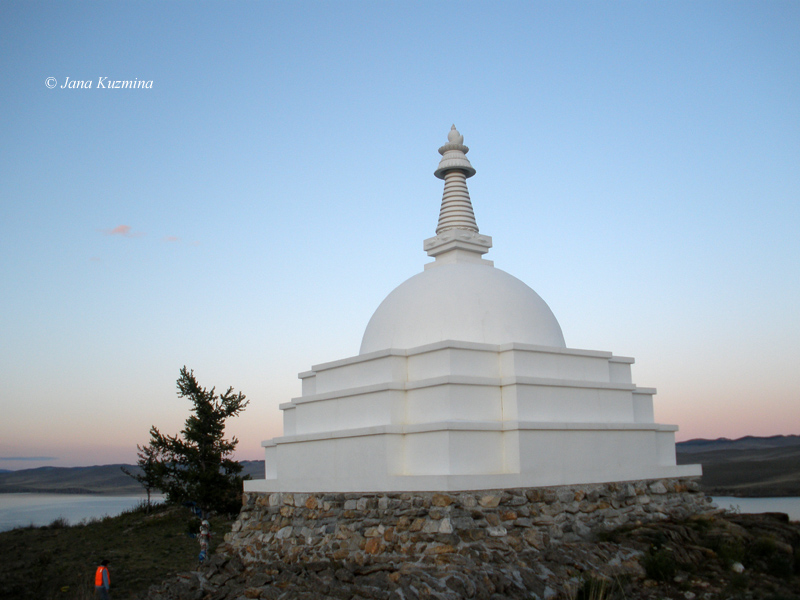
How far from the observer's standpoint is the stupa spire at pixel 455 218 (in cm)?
1471

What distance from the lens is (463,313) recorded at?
1287cm

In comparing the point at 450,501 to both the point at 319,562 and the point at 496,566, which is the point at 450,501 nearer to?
the point at 496,566

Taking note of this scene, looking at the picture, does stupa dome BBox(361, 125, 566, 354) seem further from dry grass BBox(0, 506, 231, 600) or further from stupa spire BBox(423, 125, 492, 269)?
dry grass BBox(0, 506, 231, 600)

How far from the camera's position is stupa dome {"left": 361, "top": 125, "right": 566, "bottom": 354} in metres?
12.8

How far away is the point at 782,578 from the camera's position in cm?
1002

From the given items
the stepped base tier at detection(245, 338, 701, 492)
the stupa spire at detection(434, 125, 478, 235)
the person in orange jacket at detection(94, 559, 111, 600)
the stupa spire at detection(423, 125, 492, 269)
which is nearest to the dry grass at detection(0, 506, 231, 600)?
the person in orange jacket at detection(94, 559, 111, 600)

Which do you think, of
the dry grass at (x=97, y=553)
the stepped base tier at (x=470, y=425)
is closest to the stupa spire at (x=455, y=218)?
the stepped base tier at (x=470, y=425)

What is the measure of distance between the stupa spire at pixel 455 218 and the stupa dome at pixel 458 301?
21mm

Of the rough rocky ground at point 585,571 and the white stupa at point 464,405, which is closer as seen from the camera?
the rough rocky ground at point 585,571

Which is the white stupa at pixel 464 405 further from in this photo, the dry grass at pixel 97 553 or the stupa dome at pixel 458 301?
the dry grass at pixel 97 553

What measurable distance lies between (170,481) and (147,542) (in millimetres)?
4471

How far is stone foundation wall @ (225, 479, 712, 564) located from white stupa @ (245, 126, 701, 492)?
21cm

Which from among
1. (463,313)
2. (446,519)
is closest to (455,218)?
(463,313)

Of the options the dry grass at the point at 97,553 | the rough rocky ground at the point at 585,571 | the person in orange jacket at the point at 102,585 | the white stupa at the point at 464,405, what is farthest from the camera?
the dry grass at the point at 97,553
